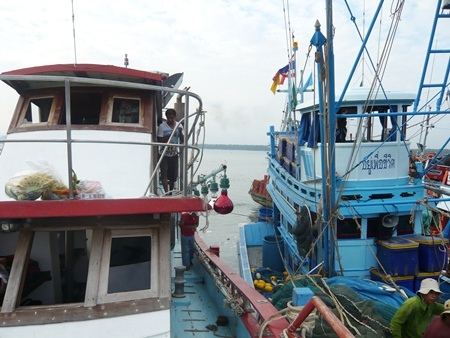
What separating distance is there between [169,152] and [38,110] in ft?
6.04

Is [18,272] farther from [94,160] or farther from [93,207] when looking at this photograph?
[94,160]

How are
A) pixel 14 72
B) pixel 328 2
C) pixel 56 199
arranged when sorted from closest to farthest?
pixel 56 199
pixel 14 72
pixel 328 2

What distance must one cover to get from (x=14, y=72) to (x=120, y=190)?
227 centimetres

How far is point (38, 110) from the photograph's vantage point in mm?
5160

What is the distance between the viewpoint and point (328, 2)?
6.96m

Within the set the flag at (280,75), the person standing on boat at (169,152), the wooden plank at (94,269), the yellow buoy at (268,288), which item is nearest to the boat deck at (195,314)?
the wooden plank at (94,269)

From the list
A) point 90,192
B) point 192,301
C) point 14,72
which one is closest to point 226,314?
point 192,301

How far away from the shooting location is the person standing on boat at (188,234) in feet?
20.0

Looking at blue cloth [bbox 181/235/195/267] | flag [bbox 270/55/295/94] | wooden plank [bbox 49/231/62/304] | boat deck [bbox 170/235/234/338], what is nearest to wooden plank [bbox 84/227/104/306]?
wooden plank [bbox 49/231/62/304]

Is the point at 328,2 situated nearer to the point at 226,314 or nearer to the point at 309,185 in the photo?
the point at 309,185

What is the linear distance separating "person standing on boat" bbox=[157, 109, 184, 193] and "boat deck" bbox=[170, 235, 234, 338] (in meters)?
1.70

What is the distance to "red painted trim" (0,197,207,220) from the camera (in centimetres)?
334

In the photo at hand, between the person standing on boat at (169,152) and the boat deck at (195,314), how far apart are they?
1.70 m

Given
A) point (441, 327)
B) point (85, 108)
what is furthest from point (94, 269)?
point (441, 327)
